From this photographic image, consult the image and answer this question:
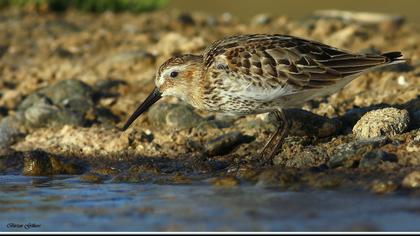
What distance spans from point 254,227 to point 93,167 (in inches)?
150

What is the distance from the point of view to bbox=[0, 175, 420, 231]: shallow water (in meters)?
6.99

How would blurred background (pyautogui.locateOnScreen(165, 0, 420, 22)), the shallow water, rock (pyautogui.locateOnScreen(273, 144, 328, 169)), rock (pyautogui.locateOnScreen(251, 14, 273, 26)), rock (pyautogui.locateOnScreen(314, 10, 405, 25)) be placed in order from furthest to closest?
1. blurred background (pyautogui.locateOnScreen(165, 0, 420, 22))
2. rock (pyautogui.locateOnScreen(251, 14, 273, 26))
3. rock (pyautogui.locateOnScreen(314, 10, 405, 25))
4. rock (pyautogui.locateOnScreen(273, 144, 328, 169))
5. the shallow water

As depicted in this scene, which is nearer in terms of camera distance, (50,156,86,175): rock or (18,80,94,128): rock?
(50,156,86,175): rock

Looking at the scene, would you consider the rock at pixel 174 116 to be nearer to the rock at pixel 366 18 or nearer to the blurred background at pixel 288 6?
the rock at pixel 366 18

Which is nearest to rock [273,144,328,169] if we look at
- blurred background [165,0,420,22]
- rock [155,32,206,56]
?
rock [155,32,206,56]

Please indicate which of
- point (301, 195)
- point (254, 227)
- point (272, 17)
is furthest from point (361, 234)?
point (272, 17)

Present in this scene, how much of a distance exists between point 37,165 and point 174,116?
2021 millimetres

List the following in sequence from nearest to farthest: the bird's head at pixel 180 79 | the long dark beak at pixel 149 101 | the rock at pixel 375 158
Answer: the rock at pixel 375 158, the bird's head at pixel 180 79, the long dark beak at pixel 149 101

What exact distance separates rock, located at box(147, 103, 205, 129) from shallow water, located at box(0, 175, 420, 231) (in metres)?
2.19

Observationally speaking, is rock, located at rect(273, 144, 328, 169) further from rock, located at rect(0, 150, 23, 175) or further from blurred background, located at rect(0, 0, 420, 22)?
blurred background, located at rect(0, 0, 420, 22)

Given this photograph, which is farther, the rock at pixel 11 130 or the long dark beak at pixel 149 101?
the rock at pixel 11 130

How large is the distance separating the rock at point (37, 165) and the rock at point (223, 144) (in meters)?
1.80

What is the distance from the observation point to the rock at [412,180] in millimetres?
7887

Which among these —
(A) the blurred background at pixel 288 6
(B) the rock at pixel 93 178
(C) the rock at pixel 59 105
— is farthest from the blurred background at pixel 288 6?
(B) the rock at pixel 93 178
